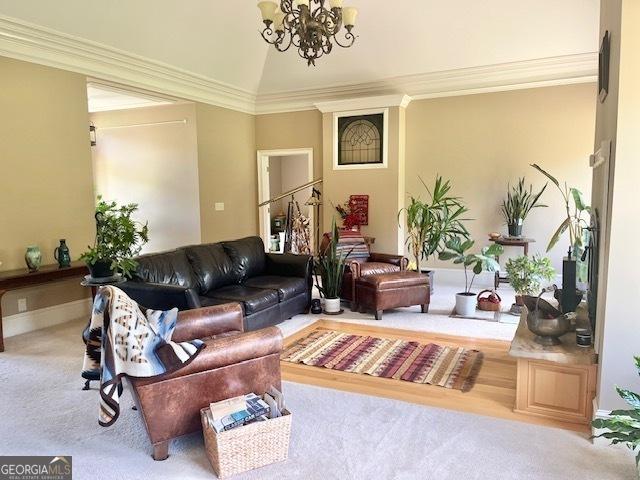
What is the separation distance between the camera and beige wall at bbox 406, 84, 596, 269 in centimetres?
601

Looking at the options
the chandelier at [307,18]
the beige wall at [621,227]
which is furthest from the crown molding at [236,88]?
the beige wall at [621,227]

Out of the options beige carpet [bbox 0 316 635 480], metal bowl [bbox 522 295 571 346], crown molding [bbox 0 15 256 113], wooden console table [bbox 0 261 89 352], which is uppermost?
crown molding [bbox 0 15 256 113]

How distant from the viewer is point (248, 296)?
4.27 m

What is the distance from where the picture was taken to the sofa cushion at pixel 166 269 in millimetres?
3865

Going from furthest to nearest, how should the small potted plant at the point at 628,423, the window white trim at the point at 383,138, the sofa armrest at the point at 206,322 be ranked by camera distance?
1. the window white trim at the point at 383,138
2. the sofa armrest at the point at 206,322
3. the small potted plant at the point at 628,423

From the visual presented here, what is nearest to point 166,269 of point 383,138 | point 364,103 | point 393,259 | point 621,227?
point 393,259

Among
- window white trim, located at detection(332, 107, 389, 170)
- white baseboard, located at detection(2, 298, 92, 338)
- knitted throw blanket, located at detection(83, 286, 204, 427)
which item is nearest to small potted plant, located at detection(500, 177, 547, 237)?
window white trim, located at detection(332, 107, 389, 170)

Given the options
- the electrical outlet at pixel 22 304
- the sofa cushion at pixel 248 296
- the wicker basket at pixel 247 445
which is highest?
the sofa cushion at pixel 248 296

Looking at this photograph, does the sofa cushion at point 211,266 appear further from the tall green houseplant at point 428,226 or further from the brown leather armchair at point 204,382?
the tall green houseplant at point 428,226

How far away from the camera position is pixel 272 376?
8.85 feet

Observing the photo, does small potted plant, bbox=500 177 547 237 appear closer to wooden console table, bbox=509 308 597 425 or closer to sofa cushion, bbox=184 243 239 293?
wooden console table, bbox=509 308 597 425

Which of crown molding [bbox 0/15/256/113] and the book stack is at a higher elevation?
crown molding [bbox 0/15/256/113]

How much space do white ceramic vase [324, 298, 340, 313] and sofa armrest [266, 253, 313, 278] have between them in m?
0.36

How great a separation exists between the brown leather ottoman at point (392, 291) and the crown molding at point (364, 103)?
2789 millimetres
